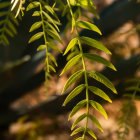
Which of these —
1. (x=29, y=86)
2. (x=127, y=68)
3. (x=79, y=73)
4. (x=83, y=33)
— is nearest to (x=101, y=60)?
(x=79, y=73)

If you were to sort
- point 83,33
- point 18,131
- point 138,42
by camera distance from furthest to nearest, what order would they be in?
1. point 138,42
2. point 18,131
3. point 83,33

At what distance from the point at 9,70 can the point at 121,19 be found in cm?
81

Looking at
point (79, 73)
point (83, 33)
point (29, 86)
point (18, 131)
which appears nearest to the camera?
point (79, 73)

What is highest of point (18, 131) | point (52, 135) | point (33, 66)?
point (33, 66)

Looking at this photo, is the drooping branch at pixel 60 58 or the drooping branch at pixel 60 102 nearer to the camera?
the drooping branch at pixel 60 102

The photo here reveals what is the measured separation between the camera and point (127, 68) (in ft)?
3.97

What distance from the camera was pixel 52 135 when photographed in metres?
1.73

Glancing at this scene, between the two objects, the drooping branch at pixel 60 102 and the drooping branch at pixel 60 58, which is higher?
the drooping branch at pixel 60 58

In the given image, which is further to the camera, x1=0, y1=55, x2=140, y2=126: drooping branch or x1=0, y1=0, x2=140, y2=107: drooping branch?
x1=0, y1=0, x2=140, y2=107: drooping branch

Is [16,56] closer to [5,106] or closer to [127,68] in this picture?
[5,106]

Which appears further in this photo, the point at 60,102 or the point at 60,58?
the point at 60,58

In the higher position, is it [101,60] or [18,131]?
[101,60]

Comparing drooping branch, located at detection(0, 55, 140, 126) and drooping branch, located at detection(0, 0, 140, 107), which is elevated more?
drooping branch, located at detection(0, 0, 140, 107)

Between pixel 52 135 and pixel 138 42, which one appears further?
pixel 138 42
